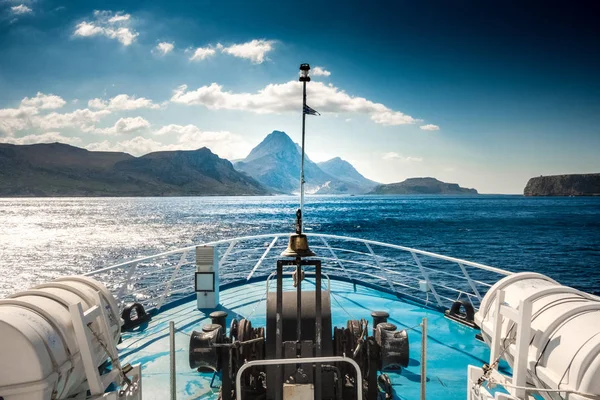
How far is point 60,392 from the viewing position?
11.0 feet

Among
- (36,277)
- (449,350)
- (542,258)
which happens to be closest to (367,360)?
(449,350)

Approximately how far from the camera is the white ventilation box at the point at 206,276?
30.7 feet

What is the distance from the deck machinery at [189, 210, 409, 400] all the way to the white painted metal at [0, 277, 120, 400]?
4.51ft

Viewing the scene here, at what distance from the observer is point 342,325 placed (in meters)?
8.54

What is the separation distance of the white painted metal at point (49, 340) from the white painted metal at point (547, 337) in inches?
151

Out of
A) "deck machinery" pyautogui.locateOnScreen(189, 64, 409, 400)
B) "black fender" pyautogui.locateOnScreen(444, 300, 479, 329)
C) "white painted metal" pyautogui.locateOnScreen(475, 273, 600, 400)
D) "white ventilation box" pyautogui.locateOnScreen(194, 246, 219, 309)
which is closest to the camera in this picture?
"white painted metal" pyautogui.locateOnScreen(475, 273, 600, 400)

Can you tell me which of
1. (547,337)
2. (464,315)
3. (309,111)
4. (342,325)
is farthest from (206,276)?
(547,337)

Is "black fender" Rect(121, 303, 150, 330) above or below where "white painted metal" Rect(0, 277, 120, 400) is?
below

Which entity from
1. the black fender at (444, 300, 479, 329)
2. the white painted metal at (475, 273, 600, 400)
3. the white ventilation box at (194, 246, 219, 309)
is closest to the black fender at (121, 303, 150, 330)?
the white ventilation box at (194, 246, 219, 309)

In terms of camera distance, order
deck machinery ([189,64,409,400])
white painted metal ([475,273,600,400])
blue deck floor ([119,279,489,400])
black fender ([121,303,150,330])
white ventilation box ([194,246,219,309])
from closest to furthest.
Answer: white painted metal ([475,273,600,400]) < deck machinery ([189,64,409,400]) < blue deck floor ([119,279,489,400]) < black fender ([121,303,150,330]) < white ventilation box ([194,246,219,309])

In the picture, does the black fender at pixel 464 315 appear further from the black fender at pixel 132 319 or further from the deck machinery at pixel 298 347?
the black fender at pixel 132 319

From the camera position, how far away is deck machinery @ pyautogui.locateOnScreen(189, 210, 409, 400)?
4.52m

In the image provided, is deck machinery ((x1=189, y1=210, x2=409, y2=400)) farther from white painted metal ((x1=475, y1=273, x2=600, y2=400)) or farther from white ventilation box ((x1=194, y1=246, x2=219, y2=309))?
white ventilation box ((x1=194, y1=246, x2=219, y2=309))

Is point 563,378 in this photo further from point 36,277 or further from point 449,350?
point 36,277
